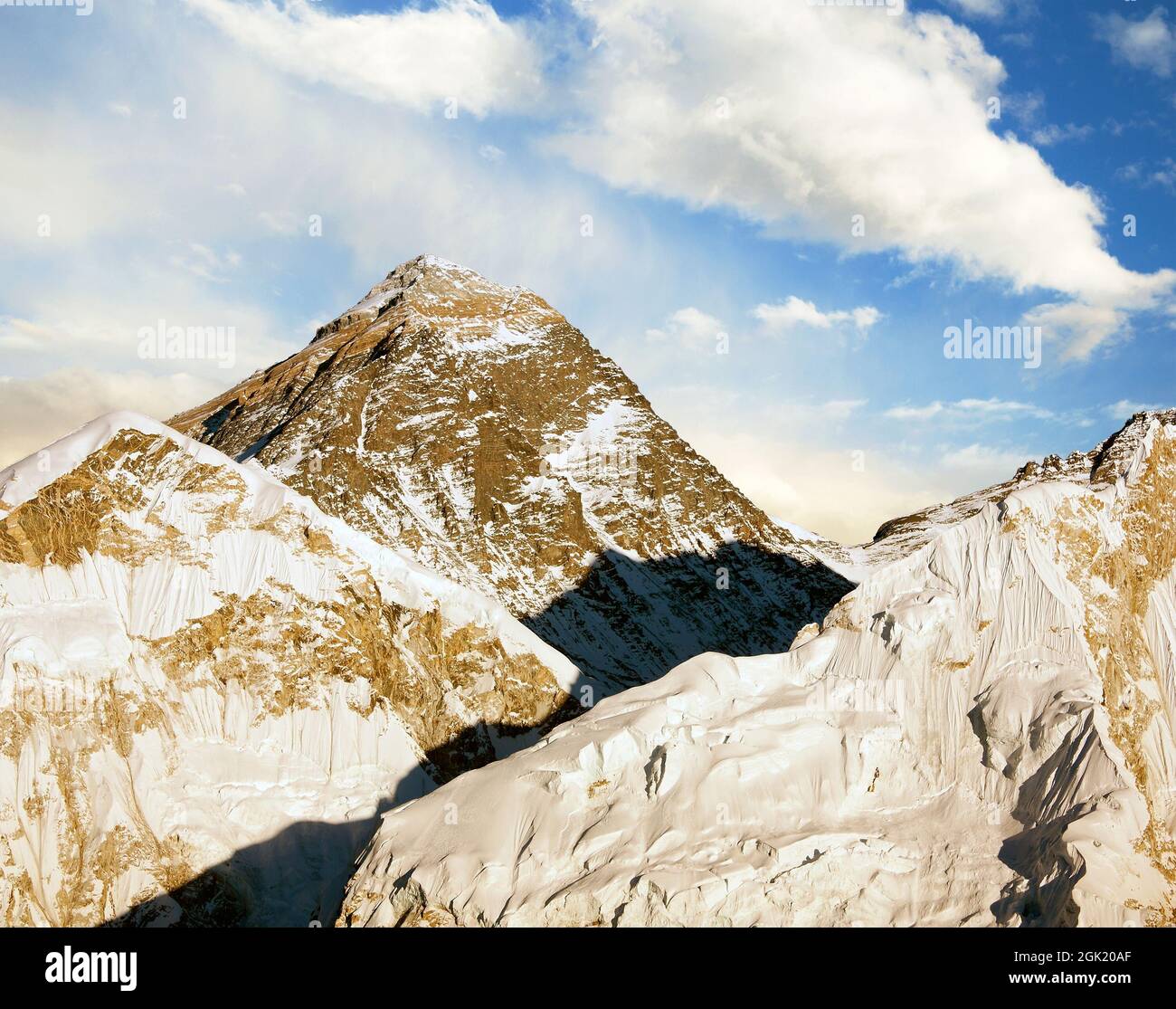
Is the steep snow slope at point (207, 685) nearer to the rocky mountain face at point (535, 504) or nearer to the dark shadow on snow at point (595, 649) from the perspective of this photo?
the dark shadow on snow at point (595, 649)

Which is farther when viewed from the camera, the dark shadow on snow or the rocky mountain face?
the rocky mountain face

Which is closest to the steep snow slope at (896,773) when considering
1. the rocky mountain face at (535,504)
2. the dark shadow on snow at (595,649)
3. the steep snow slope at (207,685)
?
the dark shadow on snow at (595,649)

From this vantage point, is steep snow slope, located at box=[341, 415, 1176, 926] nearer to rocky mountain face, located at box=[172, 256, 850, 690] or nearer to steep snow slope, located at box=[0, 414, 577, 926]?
steep snow slope, located at box=[0, 414, 577, 926]

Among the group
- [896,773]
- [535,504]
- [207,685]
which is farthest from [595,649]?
[896,773]

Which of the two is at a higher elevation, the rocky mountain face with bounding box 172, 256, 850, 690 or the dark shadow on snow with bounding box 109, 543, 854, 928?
the rocky mountain face with bounding box 172, 256, 850, 690

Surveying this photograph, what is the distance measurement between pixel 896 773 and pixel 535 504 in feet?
398

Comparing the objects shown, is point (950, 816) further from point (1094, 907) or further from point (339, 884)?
point (339, 884)

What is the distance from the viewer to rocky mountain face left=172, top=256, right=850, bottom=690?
504 feet

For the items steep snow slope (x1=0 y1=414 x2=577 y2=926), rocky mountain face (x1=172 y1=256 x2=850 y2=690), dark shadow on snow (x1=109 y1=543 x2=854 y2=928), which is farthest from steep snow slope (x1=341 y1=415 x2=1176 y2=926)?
rocky mountain face (x1=172 y1=256 x2=850 y2=690)

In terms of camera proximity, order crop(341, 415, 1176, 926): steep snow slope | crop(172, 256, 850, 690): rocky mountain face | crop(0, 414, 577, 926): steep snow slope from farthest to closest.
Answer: crop(172, 256, 850, 690): rocky mountain face < crop(0, 414, 577, 926): steep snow slope < crop(341, 415, 1176, 926): steep snow slope

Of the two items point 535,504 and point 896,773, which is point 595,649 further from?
point 896,773

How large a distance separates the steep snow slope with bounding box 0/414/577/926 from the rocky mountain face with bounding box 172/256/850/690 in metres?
56.7
